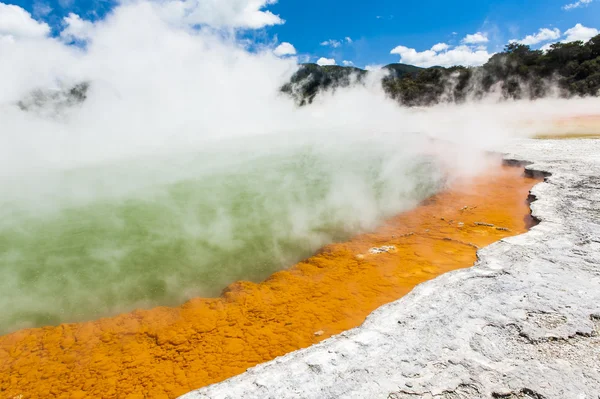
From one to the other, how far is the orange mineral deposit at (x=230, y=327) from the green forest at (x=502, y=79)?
2039 centimetres

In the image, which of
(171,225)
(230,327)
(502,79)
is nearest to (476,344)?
(230,327)

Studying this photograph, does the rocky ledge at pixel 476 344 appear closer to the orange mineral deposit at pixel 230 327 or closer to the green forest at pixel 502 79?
the orange mineral deposit at pixel 230 327

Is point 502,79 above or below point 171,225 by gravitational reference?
above

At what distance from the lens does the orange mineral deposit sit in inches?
102

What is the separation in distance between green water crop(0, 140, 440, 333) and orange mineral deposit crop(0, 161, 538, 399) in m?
0.40

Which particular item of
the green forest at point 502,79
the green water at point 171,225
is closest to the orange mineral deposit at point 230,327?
the green water at point 171,225

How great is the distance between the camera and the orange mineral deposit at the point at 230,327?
8.50 feet

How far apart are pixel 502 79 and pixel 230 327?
2580 cm

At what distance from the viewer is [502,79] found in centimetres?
2252

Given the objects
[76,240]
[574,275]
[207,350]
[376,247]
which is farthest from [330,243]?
[76,240]

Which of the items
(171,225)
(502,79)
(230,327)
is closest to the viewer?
(230,327)

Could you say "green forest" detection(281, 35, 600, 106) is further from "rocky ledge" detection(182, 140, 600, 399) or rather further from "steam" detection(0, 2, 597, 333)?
"rocky ledge" detection(182, 140, 600, 399)

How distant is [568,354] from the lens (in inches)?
76.9

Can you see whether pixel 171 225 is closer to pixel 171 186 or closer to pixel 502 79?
pixel 171 186
